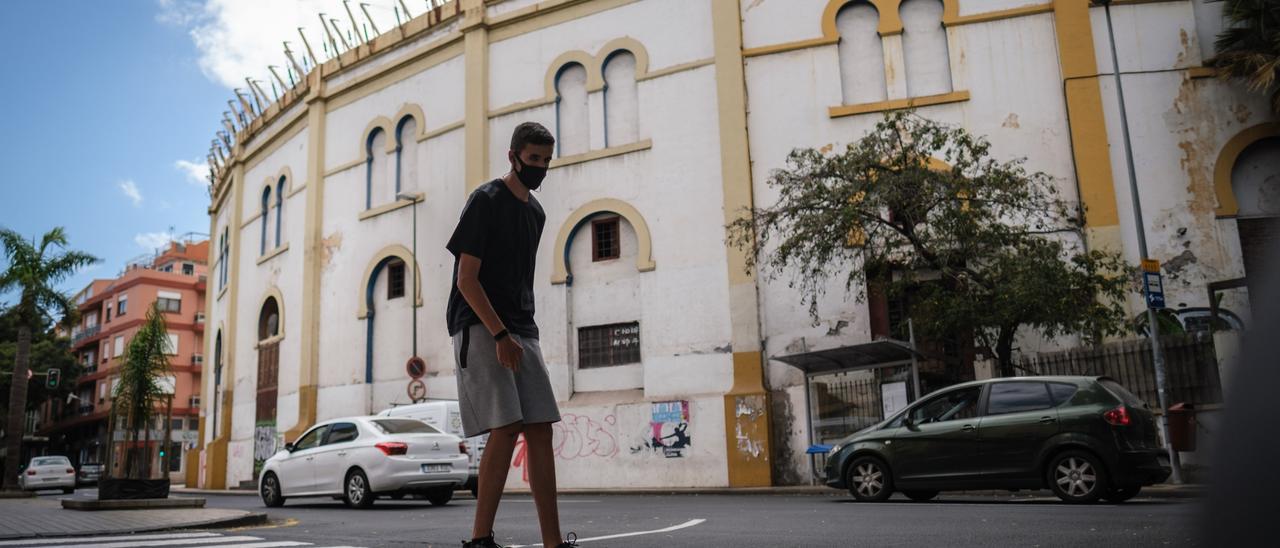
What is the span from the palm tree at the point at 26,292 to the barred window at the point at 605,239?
15.9 metres

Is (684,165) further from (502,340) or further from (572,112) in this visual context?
(502,340)

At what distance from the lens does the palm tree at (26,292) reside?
26594 millimetres

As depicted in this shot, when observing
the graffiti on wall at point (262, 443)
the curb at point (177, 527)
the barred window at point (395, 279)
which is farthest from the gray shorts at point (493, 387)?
the graffiti on wall at point (262, 443)

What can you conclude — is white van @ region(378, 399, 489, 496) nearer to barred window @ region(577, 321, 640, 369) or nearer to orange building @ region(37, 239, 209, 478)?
barred window @ region(577, 321, 640, 369)

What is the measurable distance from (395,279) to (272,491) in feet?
37.2

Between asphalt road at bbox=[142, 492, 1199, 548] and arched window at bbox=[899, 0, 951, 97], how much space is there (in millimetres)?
11802

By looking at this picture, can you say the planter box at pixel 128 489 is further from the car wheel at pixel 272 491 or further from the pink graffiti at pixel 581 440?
the pink graffiti at pixel 581 440

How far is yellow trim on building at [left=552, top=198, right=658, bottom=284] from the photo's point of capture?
843 inches

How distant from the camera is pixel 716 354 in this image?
2016cm

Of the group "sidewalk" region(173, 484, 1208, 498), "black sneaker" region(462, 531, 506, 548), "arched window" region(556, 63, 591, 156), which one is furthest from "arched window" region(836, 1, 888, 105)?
"black sneaker" region(462, 531, 506, 548)

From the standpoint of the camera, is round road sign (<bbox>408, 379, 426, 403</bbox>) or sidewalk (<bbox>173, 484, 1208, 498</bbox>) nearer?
sidewalk (<bbox>173, 484, 1208, 498</bbox>)

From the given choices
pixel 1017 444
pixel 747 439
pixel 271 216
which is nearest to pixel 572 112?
pixel 747 439

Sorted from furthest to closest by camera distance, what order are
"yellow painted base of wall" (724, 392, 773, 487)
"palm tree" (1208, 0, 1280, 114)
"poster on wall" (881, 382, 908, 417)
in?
"yellow painted base of wall" (724, 392, 773, 487) < "palm tree" (1208, 0, 1280, 114) < "poster on wall" (881, 382, 908, 417)

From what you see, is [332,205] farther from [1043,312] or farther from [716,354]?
[1043,312]
